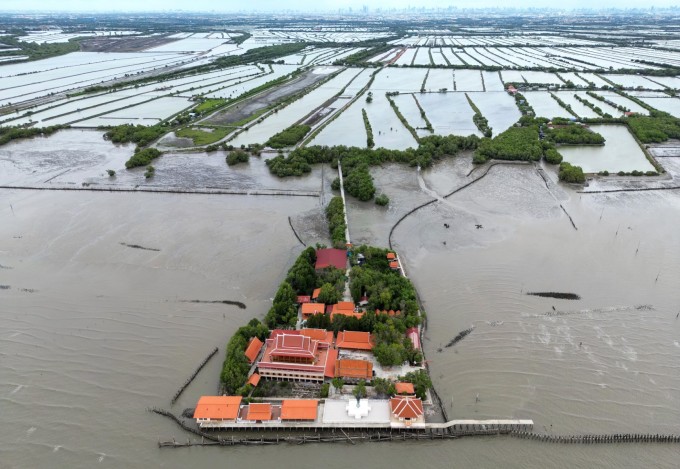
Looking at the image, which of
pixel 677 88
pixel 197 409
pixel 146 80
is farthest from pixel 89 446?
pixel 677 88

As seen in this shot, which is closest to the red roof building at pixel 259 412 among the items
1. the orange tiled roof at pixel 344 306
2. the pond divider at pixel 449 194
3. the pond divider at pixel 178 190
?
the orange tiled roof at pixel 344 306

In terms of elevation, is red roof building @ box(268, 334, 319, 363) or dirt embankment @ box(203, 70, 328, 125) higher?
dirt embankment @ box(203, 70, 328, 125)

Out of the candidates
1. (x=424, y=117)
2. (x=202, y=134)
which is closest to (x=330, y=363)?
(x=202, y=134)

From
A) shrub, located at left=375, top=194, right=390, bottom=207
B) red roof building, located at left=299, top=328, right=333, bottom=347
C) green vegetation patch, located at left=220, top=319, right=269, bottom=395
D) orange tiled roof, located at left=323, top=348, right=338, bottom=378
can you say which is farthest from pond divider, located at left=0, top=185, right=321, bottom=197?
orange tiled roof, located at left=323, top=348, right=338, bottom=378

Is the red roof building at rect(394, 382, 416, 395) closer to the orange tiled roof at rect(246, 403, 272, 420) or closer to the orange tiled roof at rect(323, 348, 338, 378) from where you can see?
the orange tiled roof at rect(323, 348, 338, 378)

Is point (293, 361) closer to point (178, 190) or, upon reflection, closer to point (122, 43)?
point (178, 190)

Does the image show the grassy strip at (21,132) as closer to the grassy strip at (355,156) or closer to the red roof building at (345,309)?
the grassy strip at (355,156)
